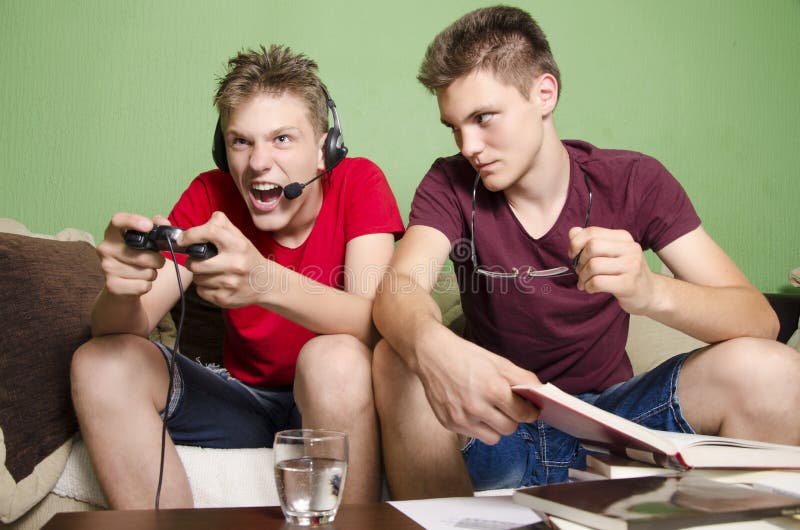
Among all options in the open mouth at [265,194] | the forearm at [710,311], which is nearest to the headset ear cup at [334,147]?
the open mouth at [265,194]

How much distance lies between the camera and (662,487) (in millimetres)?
630

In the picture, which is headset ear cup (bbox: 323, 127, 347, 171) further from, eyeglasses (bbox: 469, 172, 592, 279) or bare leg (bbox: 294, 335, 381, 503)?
bare leg (bbox: 294, 335, 381, 503)

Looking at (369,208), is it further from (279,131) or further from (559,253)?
(559,253)

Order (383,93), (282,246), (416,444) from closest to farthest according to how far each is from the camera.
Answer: (416,444), (282,246), (383,93)

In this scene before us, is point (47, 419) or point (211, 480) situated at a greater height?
point (47, 419)

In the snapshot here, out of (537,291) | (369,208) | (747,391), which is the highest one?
(369,208)

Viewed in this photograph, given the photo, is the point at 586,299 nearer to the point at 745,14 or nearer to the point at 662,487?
the point at 662,487

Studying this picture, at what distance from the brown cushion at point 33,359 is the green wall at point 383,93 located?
0.64 metres

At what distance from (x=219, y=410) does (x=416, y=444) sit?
0.39m

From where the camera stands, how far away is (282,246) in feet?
4.56

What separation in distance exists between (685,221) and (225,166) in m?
0.86

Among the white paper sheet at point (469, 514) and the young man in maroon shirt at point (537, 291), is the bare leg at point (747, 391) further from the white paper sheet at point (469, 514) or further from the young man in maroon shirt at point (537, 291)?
the white paper sheet at point (469, 514)

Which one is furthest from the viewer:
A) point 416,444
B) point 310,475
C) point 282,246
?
point 282,246

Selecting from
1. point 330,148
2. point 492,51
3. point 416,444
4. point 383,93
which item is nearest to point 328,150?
point 330,148
